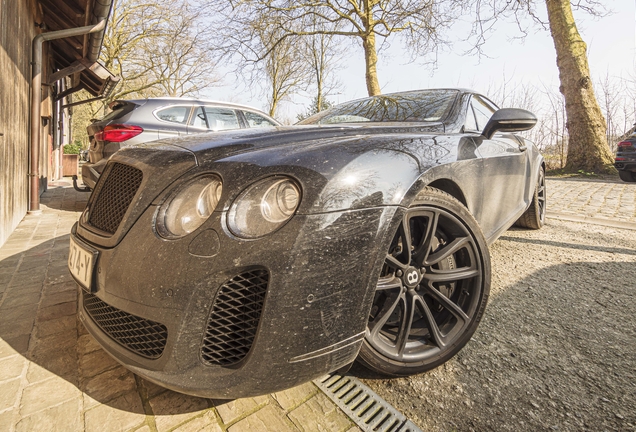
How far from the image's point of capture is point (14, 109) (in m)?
4.26

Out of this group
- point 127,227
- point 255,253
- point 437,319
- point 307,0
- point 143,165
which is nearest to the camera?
point 255,253

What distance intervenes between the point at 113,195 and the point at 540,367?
80.7 inches

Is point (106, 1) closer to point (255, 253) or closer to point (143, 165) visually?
point (143, 165)

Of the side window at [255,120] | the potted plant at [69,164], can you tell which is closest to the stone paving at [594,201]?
the side window at [255,120]

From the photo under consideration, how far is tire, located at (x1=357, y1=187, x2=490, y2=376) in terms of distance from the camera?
4.66 feet

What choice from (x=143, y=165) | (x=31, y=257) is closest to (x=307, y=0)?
(x=31, y=257)

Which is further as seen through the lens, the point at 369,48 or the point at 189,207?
the point at 369,48

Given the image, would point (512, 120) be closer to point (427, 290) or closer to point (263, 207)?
point (427, 290)

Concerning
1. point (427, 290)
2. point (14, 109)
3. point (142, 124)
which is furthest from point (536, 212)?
point (14, 109)

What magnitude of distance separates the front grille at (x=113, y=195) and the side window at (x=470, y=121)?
1.94 m

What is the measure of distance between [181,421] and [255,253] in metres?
0.76

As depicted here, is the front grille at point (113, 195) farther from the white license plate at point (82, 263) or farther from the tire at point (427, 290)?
the tire at point (427, 290)

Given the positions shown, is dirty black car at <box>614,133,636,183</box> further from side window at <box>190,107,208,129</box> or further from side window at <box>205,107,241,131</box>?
side window at <box>190,107,208,129</box>

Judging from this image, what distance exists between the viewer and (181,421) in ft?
4.18
